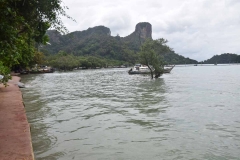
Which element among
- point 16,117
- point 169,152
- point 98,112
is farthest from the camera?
point 98,112

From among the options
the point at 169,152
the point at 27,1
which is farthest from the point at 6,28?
the point at 169,152

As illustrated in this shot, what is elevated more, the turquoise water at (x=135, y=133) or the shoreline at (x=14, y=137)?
the shoreline at (x=14, y=137)

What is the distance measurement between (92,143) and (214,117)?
6412mm

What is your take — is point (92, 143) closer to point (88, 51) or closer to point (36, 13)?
point (36, 13)

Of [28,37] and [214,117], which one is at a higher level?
[28,37]

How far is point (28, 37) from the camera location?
27.5ft

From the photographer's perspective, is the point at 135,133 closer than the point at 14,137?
No

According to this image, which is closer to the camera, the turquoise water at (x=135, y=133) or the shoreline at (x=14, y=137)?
the shoreline at (x=14, y=137)

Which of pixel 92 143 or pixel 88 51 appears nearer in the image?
pixel 92 143

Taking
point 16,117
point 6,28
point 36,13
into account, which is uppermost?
point 36,13

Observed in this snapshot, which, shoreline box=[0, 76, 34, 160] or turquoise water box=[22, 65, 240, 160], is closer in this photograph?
shoreline box=[0, 76, 34, 160]

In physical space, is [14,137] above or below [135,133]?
above

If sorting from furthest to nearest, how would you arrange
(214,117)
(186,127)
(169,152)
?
(214,117), (186,127), (169,152)

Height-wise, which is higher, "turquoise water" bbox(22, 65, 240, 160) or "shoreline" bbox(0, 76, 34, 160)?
"shoreline" bbox(0, 76, 34, 160)
